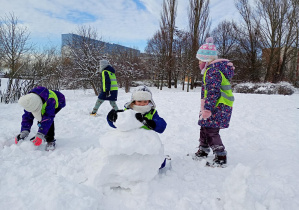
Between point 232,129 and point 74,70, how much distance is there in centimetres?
1145

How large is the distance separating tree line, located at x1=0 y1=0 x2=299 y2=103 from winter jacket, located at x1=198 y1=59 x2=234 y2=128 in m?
7.45

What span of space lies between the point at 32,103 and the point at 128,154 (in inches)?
63.0

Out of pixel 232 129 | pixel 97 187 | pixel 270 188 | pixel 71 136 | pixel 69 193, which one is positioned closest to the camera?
pixel 69 193

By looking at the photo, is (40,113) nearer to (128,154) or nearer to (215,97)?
(128,154)

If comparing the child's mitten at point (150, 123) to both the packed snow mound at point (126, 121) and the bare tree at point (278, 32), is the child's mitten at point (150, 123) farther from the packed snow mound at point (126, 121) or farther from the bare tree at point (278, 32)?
the bare tree at point (278, 32)

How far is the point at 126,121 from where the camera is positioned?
1.71 m

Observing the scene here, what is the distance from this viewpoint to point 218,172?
215cm

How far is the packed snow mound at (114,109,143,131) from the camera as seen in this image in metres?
1.71

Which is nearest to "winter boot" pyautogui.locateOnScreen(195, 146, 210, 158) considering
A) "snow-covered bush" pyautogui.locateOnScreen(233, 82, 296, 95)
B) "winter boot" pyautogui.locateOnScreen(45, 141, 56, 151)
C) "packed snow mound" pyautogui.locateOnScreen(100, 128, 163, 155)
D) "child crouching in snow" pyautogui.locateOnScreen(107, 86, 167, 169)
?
"child crouching in snow" pyautogui.locateOnScreen(107, 86, 167, 169)

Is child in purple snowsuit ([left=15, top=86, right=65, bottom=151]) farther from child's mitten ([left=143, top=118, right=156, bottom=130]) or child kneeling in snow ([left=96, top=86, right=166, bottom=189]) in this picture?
child's mitten ([left=143, top=118, right=156, bottom=130])

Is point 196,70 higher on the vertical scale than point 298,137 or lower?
higher

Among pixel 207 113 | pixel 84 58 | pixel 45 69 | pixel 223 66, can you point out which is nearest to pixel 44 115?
pixel 207 113

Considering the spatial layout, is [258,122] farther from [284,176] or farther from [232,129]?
[284,176]

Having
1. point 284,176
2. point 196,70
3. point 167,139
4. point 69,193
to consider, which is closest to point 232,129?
point 167,139
